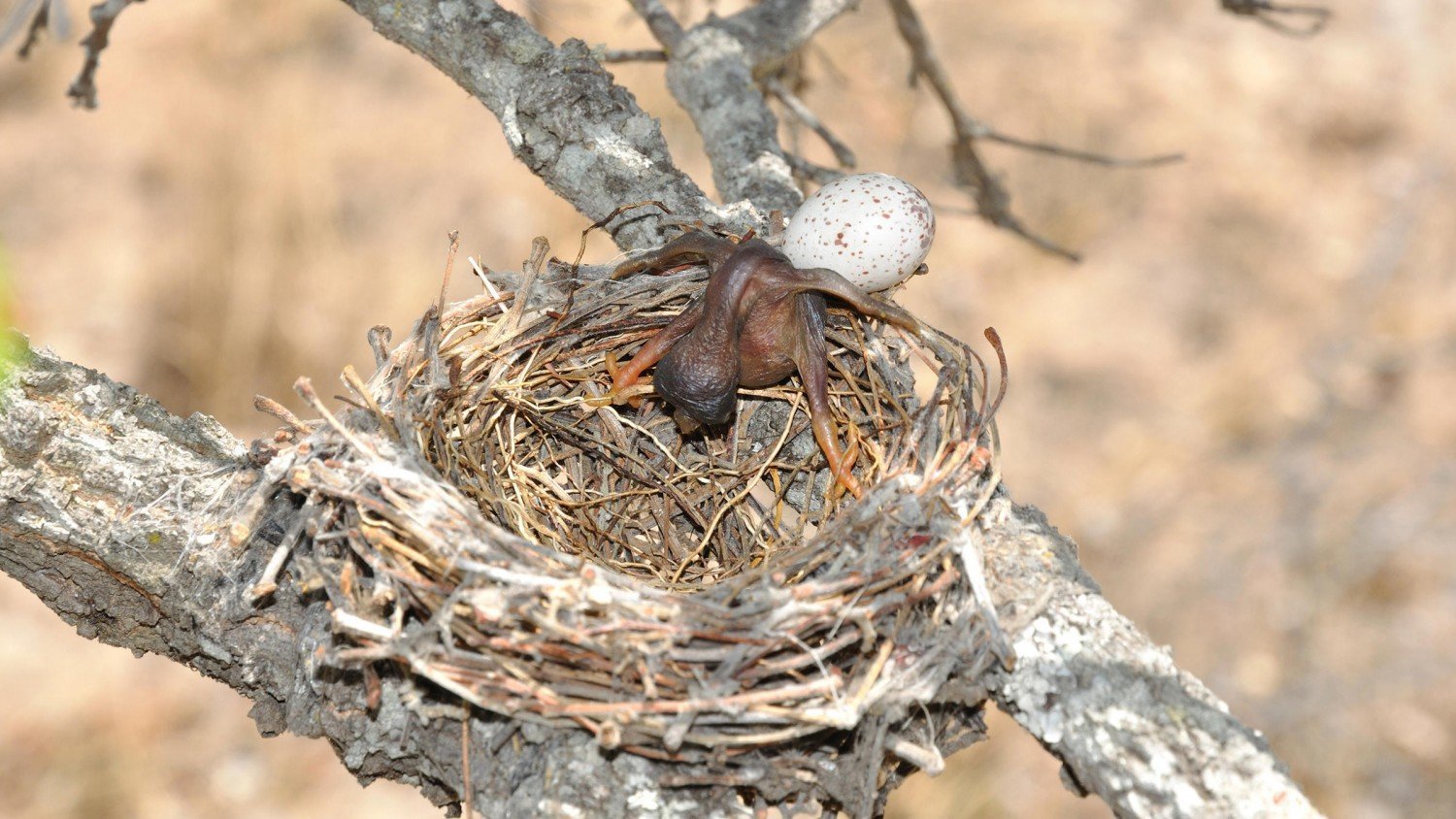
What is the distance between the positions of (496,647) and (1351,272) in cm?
636

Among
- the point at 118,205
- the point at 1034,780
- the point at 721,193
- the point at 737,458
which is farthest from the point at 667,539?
the point at 118,205

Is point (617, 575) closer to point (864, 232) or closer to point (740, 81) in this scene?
point (864, 232)

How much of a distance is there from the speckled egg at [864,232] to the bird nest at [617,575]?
12 cm

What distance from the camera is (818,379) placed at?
2.08 meters

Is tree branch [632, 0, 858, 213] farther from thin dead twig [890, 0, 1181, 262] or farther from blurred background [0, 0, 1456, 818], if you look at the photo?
blurred background [0, 0, 1456, 818]

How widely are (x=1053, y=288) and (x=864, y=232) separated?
4743 mm

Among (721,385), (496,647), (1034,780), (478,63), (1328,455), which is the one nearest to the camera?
(496,647)

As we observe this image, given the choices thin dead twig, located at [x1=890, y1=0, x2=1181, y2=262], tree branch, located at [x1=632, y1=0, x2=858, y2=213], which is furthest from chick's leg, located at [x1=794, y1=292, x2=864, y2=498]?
thin dead twig, located at [x1=890, y1=0, x2=1181, y2=262]

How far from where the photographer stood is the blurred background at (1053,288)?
4914mm

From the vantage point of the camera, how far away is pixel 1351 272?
6.55 metres

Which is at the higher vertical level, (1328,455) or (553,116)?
(553,116)

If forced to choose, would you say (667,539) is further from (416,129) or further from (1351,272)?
(1351,272)

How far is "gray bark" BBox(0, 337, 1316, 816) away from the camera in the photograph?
143 centimetres

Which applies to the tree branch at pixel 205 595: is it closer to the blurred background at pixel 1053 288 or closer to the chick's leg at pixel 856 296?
the chick's leg at pixel 856 296
